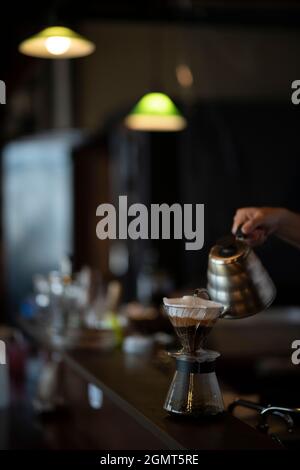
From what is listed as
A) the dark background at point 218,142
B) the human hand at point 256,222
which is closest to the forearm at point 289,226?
the human hand at point 256,222

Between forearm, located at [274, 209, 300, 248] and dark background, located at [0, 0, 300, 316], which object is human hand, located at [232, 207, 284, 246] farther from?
dark background, located at [0, 0, 300, 316]

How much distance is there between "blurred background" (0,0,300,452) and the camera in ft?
18.9

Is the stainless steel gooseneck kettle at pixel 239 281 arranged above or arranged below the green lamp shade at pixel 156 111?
below

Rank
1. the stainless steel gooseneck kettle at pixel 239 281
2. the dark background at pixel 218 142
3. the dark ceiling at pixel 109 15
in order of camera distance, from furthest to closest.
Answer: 1. the dark background at pixel 218 142
2. the dark ceiling at pixel 109 15
3. the stainless steel gooseneck kettle at pixel 239 281

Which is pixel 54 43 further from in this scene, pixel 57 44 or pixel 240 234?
pixel 240 234

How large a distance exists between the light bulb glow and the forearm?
54.7 inches

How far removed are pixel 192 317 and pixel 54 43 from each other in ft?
5.84

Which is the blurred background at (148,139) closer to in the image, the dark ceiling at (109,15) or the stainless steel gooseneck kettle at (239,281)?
the dark ceiling at (109,15)

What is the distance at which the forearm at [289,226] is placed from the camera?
7.61 feet

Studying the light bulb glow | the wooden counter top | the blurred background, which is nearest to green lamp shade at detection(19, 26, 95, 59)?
the light bulb glow

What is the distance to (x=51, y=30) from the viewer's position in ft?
10.8

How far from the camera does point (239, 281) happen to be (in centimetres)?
221

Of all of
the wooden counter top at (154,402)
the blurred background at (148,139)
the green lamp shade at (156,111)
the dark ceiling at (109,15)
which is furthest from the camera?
the blurred background at (148,139)

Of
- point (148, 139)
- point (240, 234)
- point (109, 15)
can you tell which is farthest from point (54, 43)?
point (148, 139)
